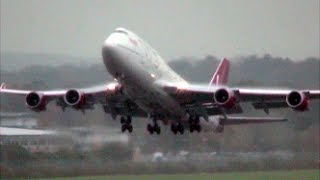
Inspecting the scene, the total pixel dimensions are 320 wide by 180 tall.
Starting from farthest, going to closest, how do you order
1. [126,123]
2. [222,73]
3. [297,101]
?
[222,73], [126,123], [297,101]

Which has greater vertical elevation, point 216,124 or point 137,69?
point 137,69

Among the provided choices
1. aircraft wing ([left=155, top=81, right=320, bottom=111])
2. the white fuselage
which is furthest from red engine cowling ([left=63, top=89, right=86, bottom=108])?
aircraft wing ([left=155, top=81, right=320, bottom=111])

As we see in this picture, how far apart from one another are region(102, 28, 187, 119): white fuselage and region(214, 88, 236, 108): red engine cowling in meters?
1.72

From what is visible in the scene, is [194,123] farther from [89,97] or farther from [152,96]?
[89,97]

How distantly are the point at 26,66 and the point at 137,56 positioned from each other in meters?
4.84

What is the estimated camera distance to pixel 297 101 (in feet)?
166

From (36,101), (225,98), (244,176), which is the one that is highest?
(36,101)

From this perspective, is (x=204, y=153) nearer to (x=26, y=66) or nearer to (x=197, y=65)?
(x=197, y=65)

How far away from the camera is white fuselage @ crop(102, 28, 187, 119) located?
50594 mm

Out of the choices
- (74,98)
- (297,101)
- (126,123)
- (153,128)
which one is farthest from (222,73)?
(74,98)

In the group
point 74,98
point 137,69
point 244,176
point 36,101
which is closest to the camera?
point 137,69

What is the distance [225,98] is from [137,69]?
3.37 meters

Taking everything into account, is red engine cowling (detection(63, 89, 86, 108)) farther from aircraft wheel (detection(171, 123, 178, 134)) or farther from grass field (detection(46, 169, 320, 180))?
aircraft wheel (detection(171, 123, 178, 134))

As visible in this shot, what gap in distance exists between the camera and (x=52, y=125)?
5250cm
